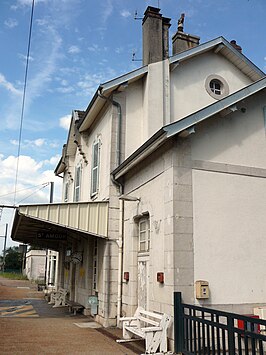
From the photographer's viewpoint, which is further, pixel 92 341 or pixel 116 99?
pixel 116 99

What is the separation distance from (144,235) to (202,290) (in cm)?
265

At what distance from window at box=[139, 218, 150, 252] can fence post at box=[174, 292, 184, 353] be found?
2.29 metres

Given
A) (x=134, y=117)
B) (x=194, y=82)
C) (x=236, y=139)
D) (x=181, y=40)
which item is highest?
(x=181, y=40)

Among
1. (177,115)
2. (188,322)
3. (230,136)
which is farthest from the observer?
(177,115)

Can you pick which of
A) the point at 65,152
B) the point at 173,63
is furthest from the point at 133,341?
the point at 65,152

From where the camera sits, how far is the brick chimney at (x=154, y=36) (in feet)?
41.3

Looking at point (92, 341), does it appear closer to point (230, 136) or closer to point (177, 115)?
point (230, 136)

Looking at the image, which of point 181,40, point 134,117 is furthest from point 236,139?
point 181,40

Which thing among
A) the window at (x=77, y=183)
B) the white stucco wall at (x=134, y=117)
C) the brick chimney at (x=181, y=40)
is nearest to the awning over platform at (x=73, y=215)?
the white stucco wall at (x=134, y=117)

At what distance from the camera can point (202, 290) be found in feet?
24.5

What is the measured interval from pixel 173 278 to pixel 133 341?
2.03 metres

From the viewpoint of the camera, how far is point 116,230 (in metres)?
11.0

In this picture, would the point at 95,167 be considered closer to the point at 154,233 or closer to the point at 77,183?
the point at 77,183

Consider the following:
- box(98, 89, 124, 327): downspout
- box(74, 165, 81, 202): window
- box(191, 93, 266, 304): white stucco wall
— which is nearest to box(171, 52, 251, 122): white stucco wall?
box(98, 89, 124, 327): downspout
